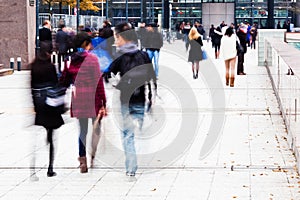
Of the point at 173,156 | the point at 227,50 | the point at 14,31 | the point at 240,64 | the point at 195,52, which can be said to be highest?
the point at 14,31

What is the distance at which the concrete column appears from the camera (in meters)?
28.0

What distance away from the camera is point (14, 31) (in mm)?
27984

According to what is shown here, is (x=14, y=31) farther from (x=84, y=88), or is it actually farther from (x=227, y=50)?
(x=84, y=88)

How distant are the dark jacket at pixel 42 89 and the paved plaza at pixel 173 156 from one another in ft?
1.55

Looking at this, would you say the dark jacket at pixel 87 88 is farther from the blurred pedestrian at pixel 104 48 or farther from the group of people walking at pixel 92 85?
the blurred pedestrian at pixel 104 48

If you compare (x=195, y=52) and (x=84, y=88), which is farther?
(x=195, y=52)

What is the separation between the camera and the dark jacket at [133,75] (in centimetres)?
952

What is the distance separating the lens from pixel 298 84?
10188 millimetres

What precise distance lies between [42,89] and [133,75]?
1.22 m

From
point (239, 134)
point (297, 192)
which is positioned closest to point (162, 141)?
point (239, 134)

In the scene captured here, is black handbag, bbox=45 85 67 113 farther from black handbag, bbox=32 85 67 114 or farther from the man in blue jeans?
the man in blue jeans

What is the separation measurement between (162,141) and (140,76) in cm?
292

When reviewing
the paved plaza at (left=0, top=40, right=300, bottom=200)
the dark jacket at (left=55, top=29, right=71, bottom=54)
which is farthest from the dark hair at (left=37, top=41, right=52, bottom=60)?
the dark jacket at (left=55, top=29, right=71, bottom=54)

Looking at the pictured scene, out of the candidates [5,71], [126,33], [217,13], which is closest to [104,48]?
[5,71]
